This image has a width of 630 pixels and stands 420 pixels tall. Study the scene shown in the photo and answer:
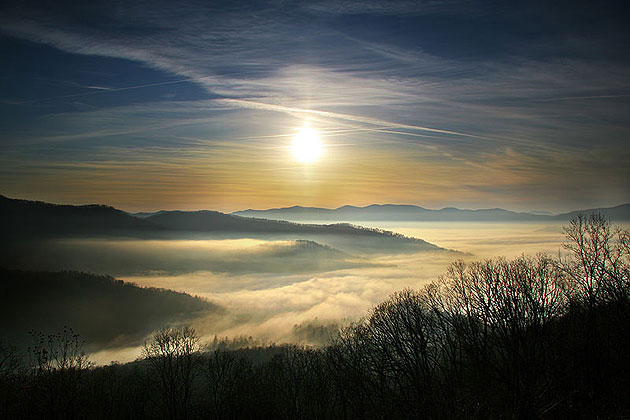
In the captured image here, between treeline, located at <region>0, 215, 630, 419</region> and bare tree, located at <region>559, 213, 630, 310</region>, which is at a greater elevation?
bare tree, located at <region>559, 213, 630, 310</region>

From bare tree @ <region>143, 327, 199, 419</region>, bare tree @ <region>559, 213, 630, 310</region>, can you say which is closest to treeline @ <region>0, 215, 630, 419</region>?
bare tree @ <region>559, 213, 630, 310</region>

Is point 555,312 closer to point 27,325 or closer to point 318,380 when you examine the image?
point 318,380

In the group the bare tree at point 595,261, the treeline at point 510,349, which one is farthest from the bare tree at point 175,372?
the bare tree at point 595,261

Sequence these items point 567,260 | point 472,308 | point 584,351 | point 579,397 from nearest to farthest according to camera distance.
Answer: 1. point 579,397
2. point 584,351
3. point 472,308
4. point 567,260

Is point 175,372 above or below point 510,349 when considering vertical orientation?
below

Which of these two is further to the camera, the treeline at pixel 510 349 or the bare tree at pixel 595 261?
the bare tree at pixel 595 261

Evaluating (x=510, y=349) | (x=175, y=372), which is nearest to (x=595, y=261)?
(x=510, y=349)

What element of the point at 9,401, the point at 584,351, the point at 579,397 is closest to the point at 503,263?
the point at 584,351

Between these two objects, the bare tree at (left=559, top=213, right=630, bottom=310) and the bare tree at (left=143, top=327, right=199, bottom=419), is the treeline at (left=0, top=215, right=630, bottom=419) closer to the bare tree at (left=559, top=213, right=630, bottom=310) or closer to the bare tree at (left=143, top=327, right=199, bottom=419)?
the bare tree at (left=559, top=213, right=630, bottom=310)

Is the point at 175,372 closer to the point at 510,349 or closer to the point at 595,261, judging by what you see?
the point at 510,349

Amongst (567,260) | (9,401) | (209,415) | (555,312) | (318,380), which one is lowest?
(209,415)

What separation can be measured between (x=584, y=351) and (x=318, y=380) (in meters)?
26.2

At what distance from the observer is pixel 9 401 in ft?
110

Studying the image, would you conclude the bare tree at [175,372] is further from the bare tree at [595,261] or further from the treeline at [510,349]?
the bare tree at [595,261]
